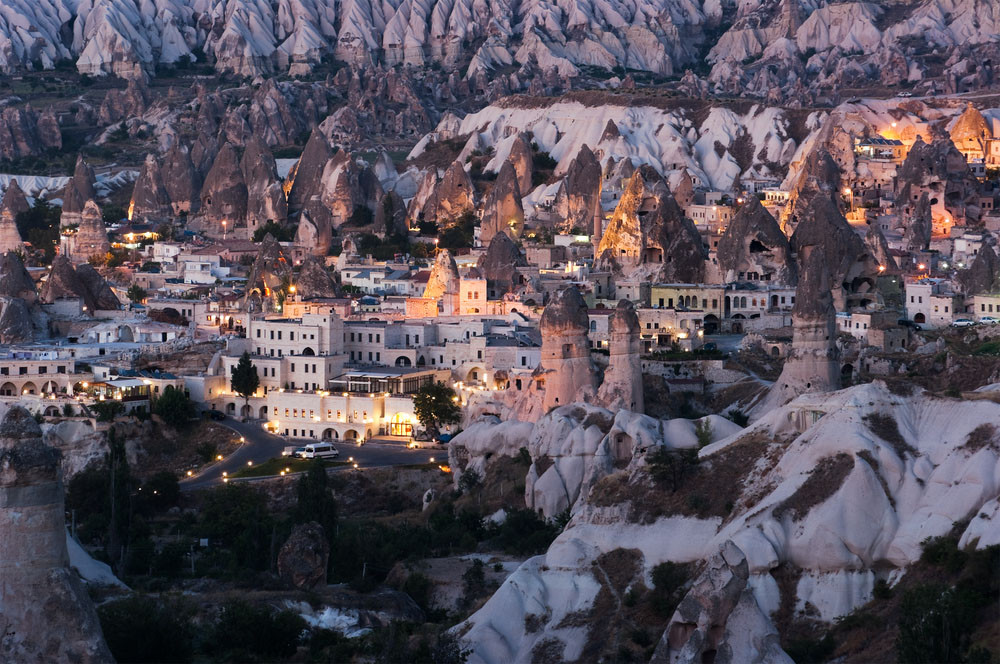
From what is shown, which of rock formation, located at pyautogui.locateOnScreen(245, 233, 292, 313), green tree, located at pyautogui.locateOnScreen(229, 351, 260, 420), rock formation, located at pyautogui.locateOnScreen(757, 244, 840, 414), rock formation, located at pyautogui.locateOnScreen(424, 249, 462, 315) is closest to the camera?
rock formation, located at pyautogui.locateOnScreen(757, 244, 840, 414)

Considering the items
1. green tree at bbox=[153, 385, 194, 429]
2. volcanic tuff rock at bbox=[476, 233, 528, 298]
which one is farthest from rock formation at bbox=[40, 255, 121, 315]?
green tree at bbox=[153, 385, 194, 429]

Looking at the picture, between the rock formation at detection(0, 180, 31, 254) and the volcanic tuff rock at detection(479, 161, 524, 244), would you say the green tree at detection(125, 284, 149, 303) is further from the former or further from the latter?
the volcanic tuff rock at detection(479, 161, 524, 244)

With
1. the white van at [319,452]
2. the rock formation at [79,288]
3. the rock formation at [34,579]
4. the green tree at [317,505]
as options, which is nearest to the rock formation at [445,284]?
the rock formation at [79,288]

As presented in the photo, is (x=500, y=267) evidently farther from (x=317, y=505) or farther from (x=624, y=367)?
(x=317, y=505)

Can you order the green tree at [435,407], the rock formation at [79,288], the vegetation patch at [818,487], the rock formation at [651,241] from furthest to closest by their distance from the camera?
the rock formation at [79,288] → the rock formation at [651,241] → the green tree at [435,407] → the vegetation patch at [818,487]

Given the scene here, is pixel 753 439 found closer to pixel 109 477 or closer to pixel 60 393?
pixel 109 477

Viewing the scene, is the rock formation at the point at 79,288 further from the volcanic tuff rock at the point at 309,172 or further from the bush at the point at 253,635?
the bush at the point at 253,635
